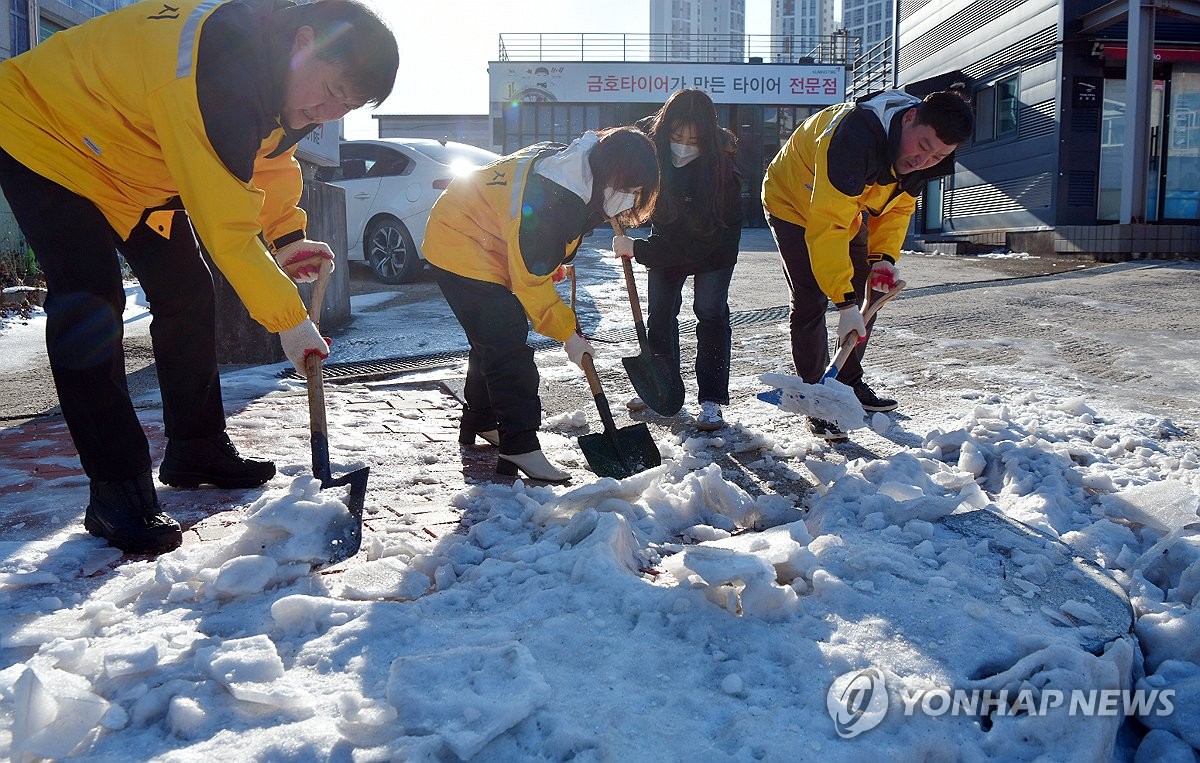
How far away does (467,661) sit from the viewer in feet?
5.32

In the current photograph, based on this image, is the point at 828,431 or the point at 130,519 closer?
the point at 130,519

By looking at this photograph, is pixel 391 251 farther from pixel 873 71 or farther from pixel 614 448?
pixel 873 71

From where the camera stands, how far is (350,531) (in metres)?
2.31

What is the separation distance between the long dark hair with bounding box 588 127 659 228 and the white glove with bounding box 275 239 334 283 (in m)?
0.91

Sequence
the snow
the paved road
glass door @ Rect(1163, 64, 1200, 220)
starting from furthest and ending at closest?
glass door @ Rect(1163, 64, 1200, 220) < the paved road < the snow

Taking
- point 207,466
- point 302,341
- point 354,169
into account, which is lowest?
point 207,466

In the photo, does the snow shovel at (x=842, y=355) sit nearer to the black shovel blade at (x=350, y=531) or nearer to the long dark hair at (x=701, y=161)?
the long dark hair at (x=701, y=161)

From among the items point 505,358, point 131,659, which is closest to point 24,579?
point 131,659

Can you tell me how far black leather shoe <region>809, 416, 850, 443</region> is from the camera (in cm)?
364

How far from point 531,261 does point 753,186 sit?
69.4ft

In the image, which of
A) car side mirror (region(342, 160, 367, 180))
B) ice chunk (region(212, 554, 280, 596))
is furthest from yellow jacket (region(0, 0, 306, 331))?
car side mirror (region(342, 160, 367, 180))

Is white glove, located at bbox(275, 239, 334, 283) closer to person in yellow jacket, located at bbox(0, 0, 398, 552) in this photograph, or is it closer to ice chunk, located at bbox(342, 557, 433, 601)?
person in yellow jacket, located at bbox(0, 0, 398, 552)

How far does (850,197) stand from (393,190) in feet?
19.5

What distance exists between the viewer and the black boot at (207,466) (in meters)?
2.82
